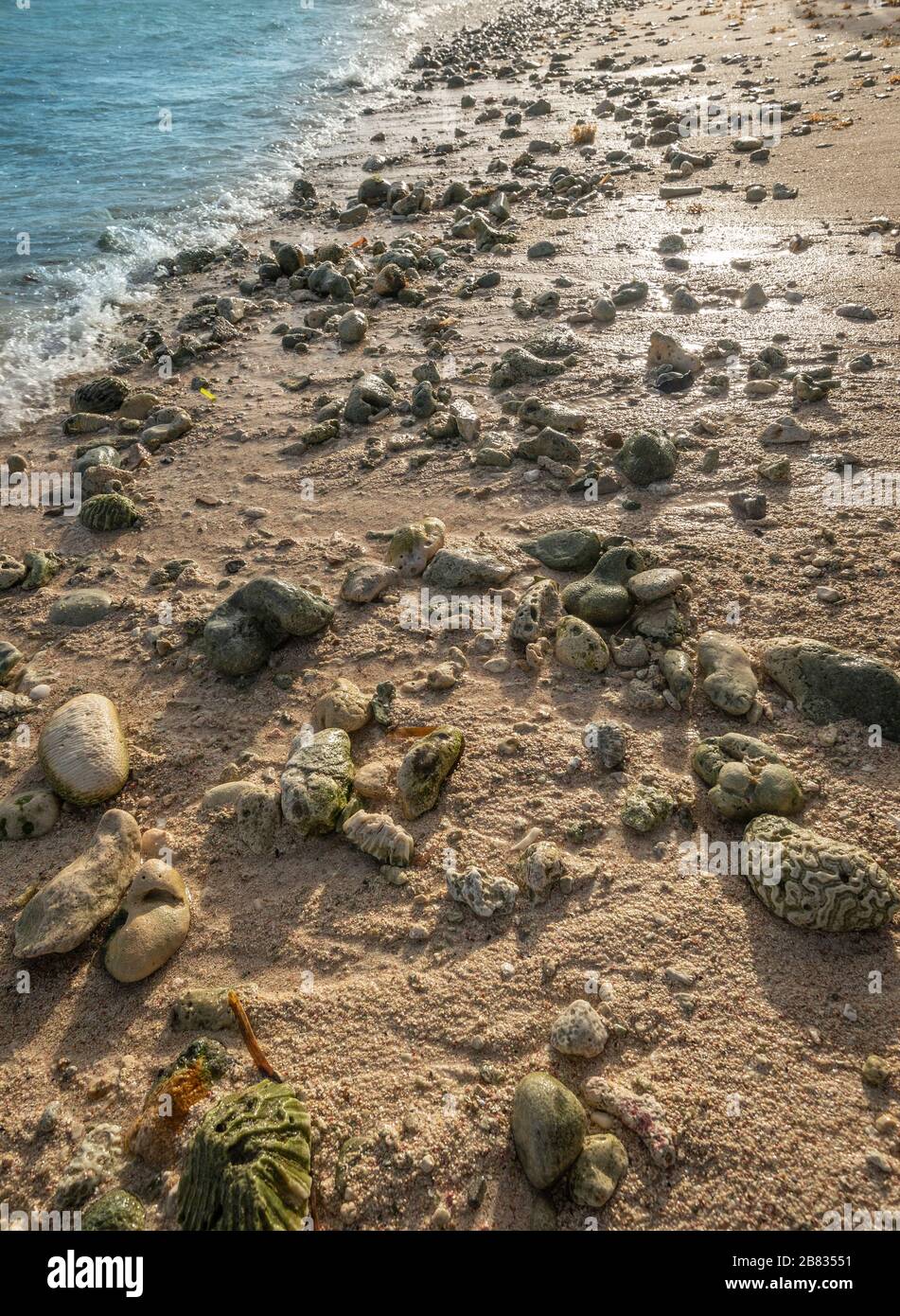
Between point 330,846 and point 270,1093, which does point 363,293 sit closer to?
point 330,846

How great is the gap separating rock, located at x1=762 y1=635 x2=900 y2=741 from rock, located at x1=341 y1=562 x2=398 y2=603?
188 cm

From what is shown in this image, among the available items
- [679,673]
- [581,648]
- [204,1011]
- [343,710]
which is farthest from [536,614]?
[204,1011]

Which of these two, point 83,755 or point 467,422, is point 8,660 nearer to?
point 83,755

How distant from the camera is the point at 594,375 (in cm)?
571

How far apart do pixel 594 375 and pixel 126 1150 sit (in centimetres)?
519

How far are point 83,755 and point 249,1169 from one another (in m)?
1.82

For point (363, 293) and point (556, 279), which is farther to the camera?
point (363, 293)

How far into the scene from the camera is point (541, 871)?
277 centimetres

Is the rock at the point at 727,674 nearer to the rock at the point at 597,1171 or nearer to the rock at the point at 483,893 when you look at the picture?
the rock at the point at 483,893

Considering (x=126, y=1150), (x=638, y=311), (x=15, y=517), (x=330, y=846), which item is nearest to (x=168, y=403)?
(x=15, y=517)

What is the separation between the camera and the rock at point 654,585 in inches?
146

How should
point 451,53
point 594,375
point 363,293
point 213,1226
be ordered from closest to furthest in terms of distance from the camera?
point 213,1226 < point 594,375 < point 363,293 < point 451,53

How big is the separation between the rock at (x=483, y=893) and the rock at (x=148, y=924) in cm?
96

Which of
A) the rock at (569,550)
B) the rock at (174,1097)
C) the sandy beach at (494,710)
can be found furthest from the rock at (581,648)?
the rock at (174,1097)
